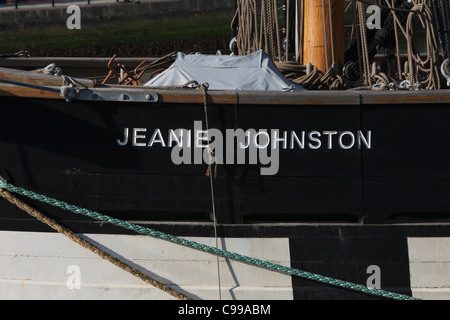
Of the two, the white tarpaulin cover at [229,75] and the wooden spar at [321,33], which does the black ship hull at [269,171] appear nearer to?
the white tarpaulin cover at [229,75]

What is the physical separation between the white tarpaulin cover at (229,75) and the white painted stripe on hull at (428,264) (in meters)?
1.45

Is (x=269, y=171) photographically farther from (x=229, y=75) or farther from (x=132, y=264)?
(x=132, y=264)

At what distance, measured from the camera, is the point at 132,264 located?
4863 mm

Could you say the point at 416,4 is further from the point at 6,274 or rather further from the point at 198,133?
the point at 6,274

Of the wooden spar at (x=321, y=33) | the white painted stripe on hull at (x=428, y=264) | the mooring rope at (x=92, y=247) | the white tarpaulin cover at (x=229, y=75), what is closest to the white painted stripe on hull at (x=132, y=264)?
the mooring rope at (x=92, y=247)

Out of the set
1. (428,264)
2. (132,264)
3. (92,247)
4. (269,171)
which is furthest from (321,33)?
(92,247)

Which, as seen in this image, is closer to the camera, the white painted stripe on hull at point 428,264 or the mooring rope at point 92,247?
the mooring rope at point 92,247

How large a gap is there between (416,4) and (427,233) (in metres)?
1.99

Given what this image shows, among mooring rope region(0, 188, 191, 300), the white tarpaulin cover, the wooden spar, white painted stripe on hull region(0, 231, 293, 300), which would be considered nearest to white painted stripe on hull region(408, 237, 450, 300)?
white painted stripe on hull region(0, 231, 293, 300)

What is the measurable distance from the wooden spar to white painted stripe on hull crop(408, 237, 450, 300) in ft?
6.14

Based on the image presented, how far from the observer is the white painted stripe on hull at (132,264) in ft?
15.9

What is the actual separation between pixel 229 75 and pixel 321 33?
138 centimetres

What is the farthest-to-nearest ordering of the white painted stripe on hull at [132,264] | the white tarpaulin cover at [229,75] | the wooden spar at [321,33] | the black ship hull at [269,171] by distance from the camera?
the wooden spar at [321,33], the white tarpaulin cover at [229,75], the white painted stripe on hull at [132,264], the black ship hull at [269,171]

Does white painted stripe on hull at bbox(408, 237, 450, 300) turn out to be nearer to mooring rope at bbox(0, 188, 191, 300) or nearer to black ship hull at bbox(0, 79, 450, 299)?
black ship hull at bbox(0, 79, 450, 299)
